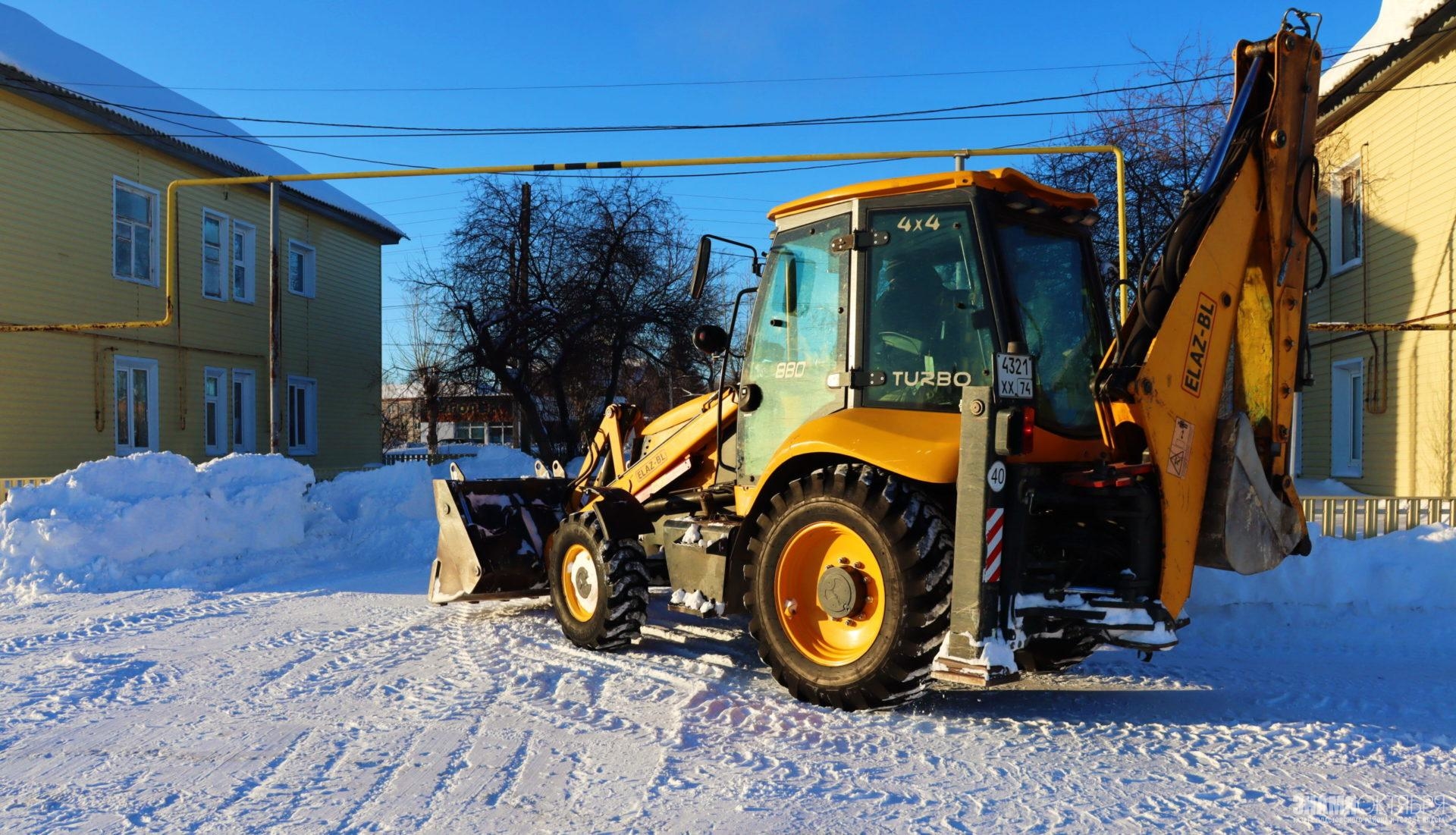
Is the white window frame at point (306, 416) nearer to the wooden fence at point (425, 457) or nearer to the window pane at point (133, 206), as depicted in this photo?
the wooden fence at point (425, 457)

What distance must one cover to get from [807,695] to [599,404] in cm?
2149

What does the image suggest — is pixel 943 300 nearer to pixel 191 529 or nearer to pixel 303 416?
pixel 191 529

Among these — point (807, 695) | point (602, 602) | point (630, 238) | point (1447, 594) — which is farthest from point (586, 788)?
point (630, 238)

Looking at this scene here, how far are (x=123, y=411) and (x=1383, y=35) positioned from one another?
20.3 meters

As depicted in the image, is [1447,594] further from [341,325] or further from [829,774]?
[341,325]

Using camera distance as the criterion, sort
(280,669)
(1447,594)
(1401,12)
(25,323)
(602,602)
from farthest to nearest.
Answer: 1. (25,323)
2. (1401,12)
3. (1447,594)
4. (602,602)
5. (280,669)

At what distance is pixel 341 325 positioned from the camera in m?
25.2

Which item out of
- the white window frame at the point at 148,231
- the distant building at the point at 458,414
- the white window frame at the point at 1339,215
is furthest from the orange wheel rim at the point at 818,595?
the distant building at the point at 458,414

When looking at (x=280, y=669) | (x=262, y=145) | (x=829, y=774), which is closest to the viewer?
(x=829, y=774)

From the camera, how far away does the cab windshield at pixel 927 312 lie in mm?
5488

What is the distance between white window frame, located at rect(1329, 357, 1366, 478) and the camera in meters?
16.8

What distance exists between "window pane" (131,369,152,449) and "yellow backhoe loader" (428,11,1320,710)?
50.9 ft

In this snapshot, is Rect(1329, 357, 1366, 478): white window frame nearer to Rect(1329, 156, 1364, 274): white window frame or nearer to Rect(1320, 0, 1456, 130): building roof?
Rect(1329, 156, 1364, 274): white window frame

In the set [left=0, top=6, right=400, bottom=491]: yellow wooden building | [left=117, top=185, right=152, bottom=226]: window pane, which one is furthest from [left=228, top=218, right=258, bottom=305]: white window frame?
[left=117, top=185, right=152, bottom=226]: window pane
